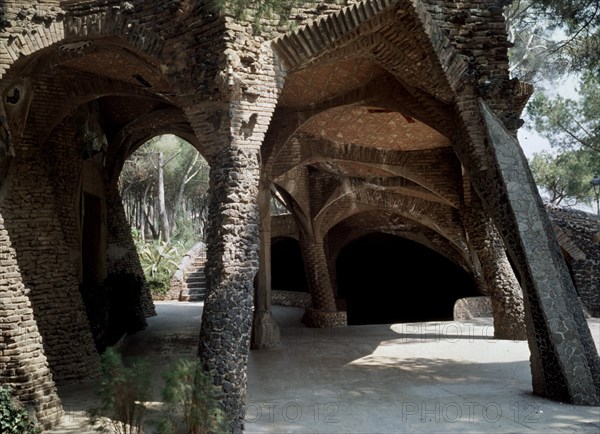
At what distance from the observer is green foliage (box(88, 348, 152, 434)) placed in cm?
447

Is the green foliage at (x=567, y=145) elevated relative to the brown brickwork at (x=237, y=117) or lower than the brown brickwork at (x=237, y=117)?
elevated

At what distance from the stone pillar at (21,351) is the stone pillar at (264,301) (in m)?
4.52

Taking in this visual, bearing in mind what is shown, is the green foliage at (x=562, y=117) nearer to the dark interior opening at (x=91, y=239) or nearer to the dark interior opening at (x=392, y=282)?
the dark interior opening at (x=392, y=282)

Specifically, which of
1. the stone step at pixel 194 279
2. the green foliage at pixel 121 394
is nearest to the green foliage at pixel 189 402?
the green foliage at pixel 121 394

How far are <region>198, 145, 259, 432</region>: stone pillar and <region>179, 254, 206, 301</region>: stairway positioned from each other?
12361 millimetres

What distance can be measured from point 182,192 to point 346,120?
62.2ft

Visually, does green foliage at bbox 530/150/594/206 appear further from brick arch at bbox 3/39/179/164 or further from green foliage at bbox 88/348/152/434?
green foliage at bbox 88/348/152/434

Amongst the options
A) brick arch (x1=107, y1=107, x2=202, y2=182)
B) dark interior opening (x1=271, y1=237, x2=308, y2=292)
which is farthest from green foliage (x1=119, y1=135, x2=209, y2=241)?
brick arch (x1=107, y1=107, x2=202, y2=182)

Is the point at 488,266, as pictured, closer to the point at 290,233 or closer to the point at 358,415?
the point at 358,415

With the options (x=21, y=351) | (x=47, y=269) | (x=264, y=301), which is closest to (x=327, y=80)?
(x=264, y=301)

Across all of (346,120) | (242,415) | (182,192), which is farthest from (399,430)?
(182,192)

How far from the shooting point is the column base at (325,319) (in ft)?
44.0

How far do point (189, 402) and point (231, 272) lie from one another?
1.49 m

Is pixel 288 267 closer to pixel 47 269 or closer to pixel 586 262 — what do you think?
pixel 586 262
